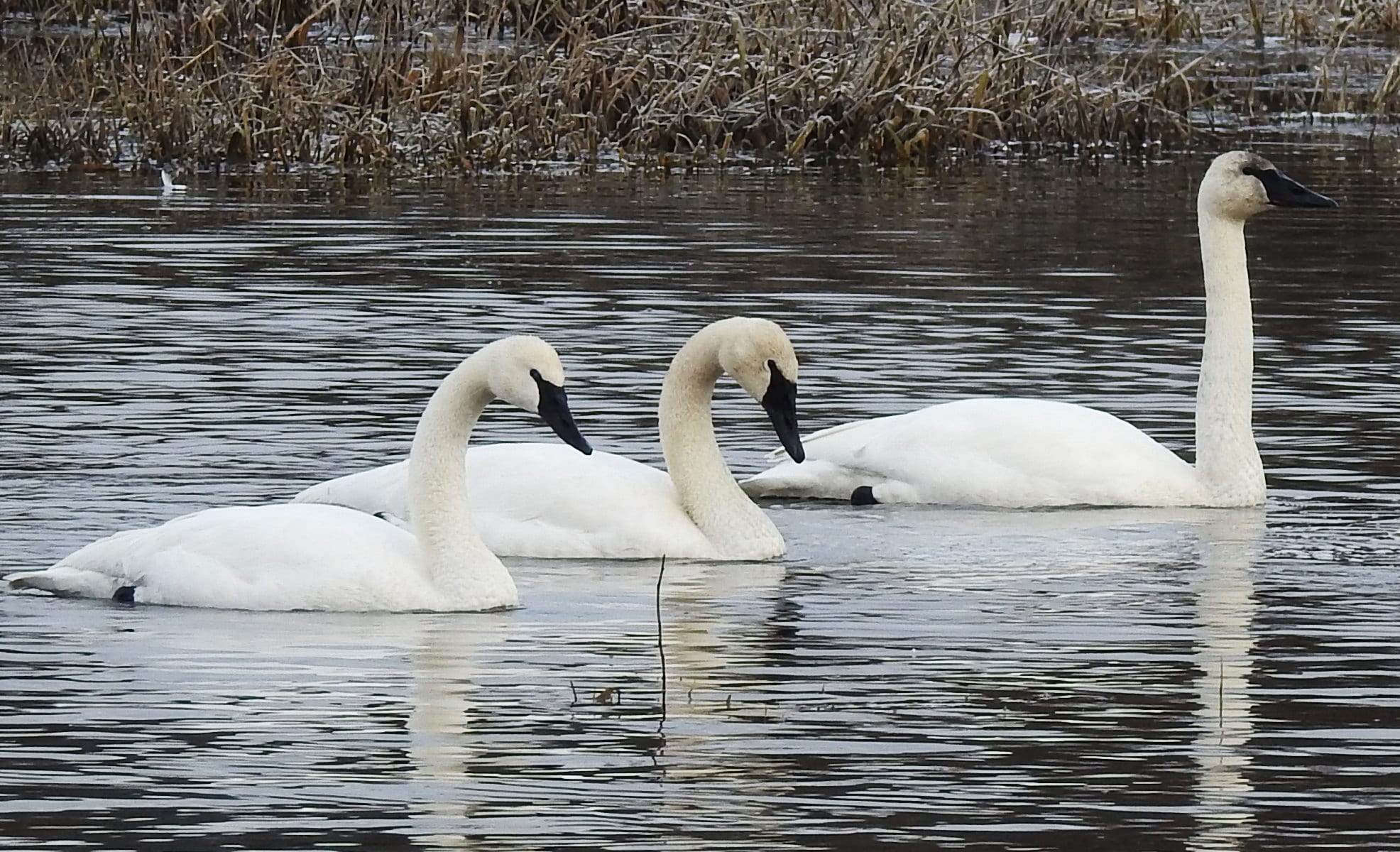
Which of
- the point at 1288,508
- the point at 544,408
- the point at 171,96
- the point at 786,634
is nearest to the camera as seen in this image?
the point at 786,634

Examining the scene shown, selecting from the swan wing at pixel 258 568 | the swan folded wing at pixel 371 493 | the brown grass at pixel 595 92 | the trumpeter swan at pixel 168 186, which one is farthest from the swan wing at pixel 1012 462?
Result: the brown grass at pixel 595 92

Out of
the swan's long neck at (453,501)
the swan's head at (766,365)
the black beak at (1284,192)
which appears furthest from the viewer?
the black beak at (1284,192)

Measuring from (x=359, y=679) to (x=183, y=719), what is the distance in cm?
69

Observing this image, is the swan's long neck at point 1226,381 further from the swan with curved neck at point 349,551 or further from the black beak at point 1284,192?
the swan with curved neck at point 349,551

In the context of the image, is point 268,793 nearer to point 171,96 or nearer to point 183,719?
point 183,719

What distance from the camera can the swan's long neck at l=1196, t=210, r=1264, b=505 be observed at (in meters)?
11.7

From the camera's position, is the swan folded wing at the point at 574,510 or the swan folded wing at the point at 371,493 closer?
the swan folded wing at the point at 574,510

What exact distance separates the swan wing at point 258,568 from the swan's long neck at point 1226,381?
381cm

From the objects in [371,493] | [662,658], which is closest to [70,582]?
[371,493]

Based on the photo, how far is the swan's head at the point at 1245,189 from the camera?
496 inches

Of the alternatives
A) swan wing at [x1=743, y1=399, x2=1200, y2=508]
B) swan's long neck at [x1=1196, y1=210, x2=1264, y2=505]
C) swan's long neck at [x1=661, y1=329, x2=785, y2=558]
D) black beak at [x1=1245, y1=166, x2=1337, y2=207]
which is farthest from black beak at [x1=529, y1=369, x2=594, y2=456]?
black beak at [x1=1245, y1=166, x2=1337, y2=207]

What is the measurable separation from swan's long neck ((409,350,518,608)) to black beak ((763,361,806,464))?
Answer: 134cm

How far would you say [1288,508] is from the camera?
11562 mm

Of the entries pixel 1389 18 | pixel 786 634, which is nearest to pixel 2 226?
pixel 786 634
